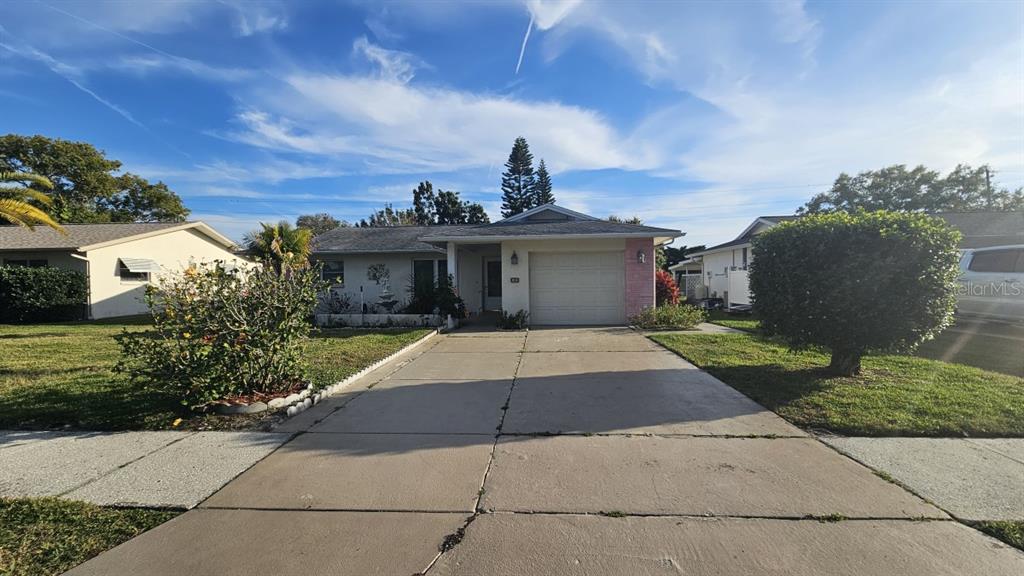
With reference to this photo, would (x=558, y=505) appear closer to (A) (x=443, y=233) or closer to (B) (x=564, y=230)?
(B) (x=564, y=230)

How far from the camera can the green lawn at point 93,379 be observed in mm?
4938

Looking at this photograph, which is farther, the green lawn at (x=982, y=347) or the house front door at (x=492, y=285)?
the house front door at (x=492, y=285)

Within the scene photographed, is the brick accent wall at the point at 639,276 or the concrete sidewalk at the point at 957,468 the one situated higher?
the brick accent wall at the point at 639,276

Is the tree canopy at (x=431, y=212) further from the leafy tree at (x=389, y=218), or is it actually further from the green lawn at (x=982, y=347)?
the green lawn at (x=982, y=347)

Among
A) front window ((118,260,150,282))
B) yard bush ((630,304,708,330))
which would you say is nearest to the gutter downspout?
front window ((118,260,150,282))

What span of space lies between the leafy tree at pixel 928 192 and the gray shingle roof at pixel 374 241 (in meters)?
31.9

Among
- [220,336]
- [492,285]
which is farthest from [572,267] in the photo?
[220,336]

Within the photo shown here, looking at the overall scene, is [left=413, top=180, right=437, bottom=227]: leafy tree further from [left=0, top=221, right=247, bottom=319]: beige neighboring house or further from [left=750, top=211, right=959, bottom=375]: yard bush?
[left=750, top=211, right=959, bottom=375]: yard bush

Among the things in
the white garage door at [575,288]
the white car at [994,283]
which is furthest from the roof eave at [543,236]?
the white car at [994,283]

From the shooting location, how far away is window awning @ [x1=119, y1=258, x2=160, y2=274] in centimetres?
1762

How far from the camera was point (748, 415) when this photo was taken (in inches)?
195

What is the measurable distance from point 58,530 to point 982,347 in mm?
13142

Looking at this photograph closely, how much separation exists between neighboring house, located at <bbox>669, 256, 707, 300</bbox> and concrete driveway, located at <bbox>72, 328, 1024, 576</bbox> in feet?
62.6

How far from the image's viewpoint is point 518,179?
48188 mm
